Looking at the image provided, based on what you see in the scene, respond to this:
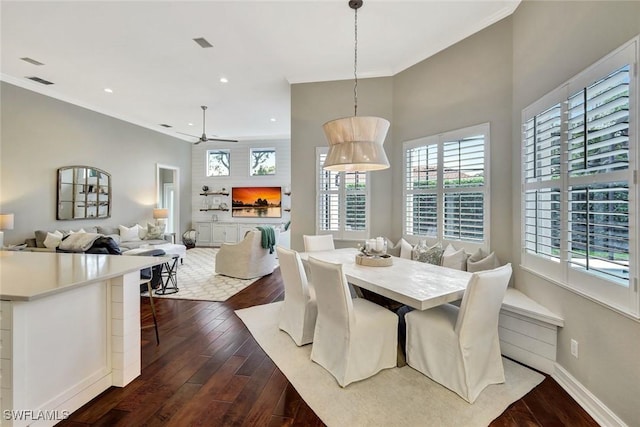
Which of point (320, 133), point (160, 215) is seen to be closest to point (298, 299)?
point (320, 133)

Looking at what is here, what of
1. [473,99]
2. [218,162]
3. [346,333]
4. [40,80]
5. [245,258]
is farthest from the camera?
[218,162]

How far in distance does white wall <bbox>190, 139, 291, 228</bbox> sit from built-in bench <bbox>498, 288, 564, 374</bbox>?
7.02m

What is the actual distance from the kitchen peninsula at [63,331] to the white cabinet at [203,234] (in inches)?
267

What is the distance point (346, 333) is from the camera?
2.19 meters

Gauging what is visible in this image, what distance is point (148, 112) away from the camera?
663cm

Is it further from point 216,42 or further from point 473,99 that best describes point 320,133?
point 473,99

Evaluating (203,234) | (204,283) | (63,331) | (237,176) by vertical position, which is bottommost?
(204,283)

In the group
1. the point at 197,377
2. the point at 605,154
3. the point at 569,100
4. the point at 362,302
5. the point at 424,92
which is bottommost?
the point at 197,377

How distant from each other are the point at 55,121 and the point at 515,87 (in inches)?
290

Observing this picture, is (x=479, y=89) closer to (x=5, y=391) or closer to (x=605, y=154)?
(x=605, y=154)

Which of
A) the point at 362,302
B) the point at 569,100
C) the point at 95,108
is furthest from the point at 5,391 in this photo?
the point at 95,108

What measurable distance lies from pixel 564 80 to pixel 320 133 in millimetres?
3026

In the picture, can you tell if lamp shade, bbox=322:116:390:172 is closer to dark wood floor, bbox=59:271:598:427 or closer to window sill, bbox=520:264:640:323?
window sill, bbox=520:264:640:323

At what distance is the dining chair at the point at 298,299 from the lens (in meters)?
2.76
